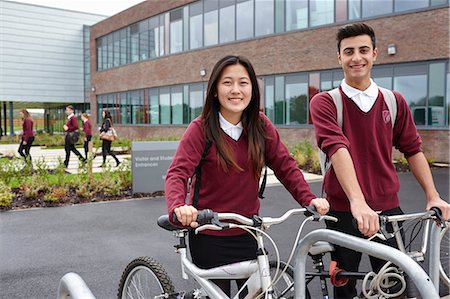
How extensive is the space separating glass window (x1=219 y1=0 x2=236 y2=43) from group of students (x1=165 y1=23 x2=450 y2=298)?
903 inches

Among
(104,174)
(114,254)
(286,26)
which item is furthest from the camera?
(286,26)

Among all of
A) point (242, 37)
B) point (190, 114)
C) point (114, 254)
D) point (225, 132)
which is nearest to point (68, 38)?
point (190, 114)

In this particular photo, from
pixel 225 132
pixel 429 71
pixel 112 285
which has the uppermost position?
pixel 429 71

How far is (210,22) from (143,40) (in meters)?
7.37

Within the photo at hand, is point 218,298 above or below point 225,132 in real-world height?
below

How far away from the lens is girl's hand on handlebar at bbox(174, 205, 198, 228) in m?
2.12

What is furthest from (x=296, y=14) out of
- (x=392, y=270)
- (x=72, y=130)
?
(x=392, y=270)

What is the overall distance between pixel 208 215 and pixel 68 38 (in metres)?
45.3

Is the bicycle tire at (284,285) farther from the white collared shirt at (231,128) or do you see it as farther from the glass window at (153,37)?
the glass window at (153,37)

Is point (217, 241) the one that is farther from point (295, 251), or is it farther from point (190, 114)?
point (190, 114)

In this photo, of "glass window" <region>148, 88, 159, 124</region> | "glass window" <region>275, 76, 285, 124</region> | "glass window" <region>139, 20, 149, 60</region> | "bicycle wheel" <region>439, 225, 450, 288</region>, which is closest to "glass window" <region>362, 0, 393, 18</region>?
"glass window" <region>275, 76, 285, 124</region>

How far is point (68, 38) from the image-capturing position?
43.8 metres

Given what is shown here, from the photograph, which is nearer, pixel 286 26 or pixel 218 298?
pixel 218 298

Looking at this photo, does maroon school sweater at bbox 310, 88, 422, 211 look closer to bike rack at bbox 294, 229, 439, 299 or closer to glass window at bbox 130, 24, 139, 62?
bike rack at bbox 294, 229, 439, 299
